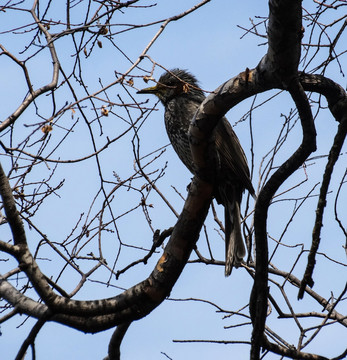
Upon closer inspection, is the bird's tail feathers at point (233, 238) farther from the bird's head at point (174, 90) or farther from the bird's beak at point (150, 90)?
the bird's beak at point (150, 90)

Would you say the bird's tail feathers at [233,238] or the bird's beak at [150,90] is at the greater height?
the bird's beak at [150,90]

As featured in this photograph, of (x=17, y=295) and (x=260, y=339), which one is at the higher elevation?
(x=17, y=295)

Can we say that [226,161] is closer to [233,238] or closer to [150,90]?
[233,238]

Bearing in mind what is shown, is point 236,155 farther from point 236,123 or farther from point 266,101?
point 266,101

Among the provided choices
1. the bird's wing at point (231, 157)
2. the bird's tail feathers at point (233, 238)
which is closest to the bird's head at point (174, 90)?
the bird's wing at point (231, 157)

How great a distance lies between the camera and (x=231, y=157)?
4.68 meters

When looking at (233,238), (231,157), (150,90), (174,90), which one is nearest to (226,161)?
(231,157)

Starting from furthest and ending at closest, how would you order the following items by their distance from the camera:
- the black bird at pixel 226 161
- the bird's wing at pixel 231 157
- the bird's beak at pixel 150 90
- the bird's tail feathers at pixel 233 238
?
the bird's beak at pixel 150 90 < the bird's wing at pixel 231 157 < the black bird at pixel 226 161 < the bird's tail feathers at pixel 233 238

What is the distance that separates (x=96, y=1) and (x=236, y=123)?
168 centimetres

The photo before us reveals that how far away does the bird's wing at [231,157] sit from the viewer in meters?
4.63

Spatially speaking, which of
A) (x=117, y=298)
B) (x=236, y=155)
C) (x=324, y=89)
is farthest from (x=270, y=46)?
(x=236, y=155)

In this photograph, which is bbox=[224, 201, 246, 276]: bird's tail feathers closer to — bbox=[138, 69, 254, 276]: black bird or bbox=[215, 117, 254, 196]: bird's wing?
bbox=[138, 69, 254, 276]: black bird

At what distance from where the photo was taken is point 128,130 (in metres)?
3.80

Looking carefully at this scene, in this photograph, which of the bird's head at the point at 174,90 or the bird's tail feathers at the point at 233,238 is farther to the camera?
the bird's head at the point at 174,90
